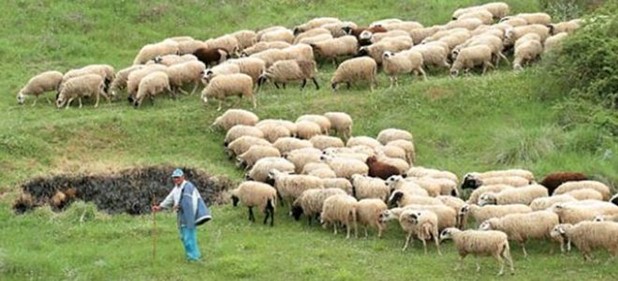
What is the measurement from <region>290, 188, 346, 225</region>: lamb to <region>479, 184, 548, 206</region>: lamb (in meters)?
2.84

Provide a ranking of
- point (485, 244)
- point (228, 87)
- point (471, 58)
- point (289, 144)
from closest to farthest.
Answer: point (485, 244) < point (289, 144) < point (228, 87) < point (471, 58)

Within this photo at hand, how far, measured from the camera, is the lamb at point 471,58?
2845cm

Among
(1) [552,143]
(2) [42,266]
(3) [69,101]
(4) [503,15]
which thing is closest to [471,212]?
(1) [552,143]

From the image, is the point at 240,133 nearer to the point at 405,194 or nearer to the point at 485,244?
the point at 405,194

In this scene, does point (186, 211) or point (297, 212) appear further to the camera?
point (297, 212)

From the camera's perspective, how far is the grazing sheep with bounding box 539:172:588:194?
21219 millimetres

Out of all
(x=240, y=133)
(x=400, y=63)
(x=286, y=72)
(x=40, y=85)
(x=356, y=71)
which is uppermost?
(x=400, y=63)

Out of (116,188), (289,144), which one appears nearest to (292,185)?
(289,144)

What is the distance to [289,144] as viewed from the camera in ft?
78.0

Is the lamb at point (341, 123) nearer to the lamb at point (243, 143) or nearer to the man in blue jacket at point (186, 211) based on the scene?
the lamb at point (243, 143)

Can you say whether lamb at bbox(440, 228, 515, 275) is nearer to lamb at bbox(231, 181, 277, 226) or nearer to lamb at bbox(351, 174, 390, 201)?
lamb at bbox(351, 174, 390, 201)

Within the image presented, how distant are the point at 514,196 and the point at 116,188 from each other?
27.7 feet

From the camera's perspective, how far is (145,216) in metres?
20.8

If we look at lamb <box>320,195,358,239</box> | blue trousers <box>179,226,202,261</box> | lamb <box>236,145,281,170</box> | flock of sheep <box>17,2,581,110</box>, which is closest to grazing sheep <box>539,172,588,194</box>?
lamb <box>320,195,358,239</box>
